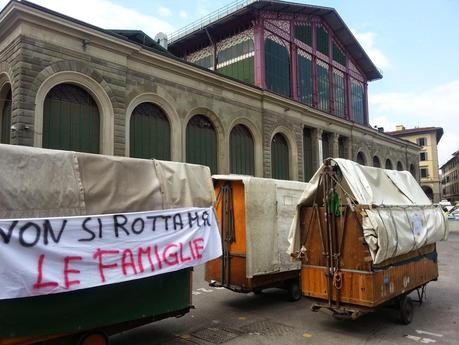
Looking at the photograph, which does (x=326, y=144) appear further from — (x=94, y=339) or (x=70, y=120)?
(x=94, y=339)

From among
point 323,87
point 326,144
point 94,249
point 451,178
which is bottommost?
point 94,249

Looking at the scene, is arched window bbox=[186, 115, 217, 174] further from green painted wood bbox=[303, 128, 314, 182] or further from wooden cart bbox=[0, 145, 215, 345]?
wooden cart bbox=[0, 145, 215, 345]

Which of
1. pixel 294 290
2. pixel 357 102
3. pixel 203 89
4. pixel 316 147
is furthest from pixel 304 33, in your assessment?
pixel 294 290

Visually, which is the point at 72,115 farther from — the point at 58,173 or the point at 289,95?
the point at 289,95

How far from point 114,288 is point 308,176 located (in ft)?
100

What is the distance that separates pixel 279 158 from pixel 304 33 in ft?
39.6

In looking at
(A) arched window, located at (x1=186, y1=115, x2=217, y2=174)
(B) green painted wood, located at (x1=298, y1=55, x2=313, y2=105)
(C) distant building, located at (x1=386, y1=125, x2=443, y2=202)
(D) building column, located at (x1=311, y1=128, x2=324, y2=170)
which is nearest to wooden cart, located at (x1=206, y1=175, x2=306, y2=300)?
(A) arched window, located at (x1=186, y1=115, x2=217, y2=174)

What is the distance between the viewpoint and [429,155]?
8019 centimetres

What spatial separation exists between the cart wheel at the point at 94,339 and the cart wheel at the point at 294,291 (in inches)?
208

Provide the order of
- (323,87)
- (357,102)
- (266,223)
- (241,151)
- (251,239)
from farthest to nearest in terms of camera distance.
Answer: (357,102) → (323,87) → (241,151) → (266,223) → (251,239)

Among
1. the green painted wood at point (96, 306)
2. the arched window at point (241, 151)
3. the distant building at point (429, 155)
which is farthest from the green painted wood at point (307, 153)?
the distant building at point (429, 155)

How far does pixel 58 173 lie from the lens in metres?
5.21

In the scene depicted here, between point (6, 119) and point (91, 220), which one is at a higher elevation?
point (6, 119)

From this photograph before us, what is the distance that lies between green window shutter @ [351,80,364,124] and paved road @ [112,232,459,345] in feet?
116
